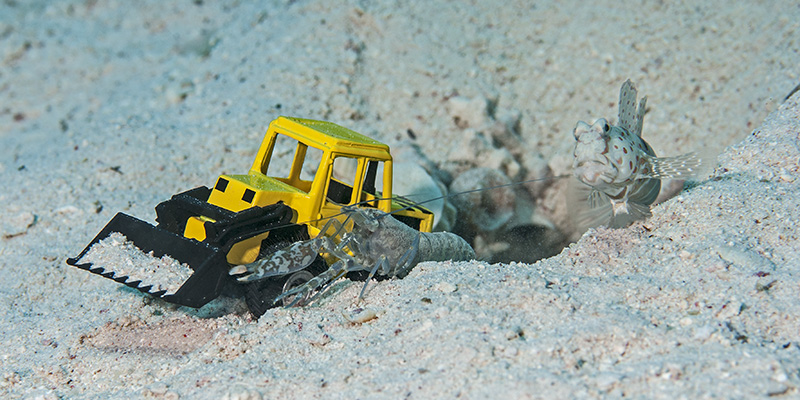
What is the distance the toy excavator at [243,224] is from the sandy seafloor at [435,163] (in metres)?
0.28

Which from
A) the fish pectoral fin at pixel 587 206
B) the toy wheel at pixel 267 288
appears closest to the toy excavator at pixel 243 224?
the toy wheel at pixel 267 288

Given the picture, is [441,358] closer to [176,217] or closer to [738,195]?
[176,217]

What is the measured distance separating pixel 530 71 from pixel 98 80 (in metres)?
6.44

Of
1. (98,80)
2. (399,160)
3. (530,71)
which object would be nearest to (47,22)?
(98,80)

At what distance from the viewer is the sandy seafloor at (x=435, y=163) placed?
2619 mm

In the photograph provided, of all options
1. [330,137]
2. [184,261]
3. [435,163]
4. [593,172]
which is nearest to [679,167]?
[593,172]

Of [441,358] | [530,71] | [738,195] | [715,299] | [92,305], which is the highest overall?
[530,71]

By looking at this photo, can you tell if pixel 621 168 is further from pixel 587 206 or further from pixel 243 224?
pixel 243 224

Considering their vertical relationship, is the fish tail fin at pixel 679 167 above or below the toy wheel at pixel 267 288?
above

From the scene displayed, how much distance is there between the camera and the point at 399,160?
586 centimetres

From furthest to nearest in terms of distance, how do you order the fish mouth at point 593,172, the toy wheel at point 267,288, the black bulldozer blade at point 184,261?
the fish mouth at point 593,172 → the toy wheel at point 267,288 → the black bulldozer blade at point 184,261

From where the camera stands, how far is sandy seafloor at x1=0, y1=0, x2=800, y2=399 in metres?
2.62

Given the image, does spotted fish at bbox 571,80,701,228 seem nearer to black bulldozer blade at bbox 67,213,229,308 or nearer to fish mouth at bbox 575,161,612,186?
fish mouth at bbox 575,161,612,186

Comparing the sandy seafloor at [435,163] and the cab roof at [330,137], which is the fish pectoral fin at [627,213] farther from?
the cab roof at [330,137]
